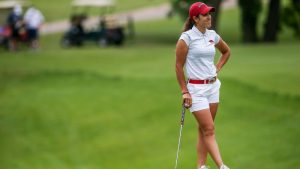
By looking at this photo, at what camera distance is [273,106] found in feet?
88.1

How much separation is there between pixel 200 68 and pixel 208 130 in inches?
27.7

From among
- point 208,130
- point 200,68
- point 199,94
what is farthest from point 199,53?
point 208,130

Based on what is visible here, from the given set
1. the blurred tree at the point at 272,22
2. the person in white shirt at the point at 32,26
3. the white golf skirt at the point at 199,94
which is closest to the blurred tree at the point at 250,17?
the blurred tree at the point at 272,22

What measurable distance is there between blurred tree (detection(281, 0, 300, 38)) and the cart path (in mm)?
3610

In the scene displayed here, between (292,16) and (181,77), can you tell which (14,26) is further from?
(181,77)

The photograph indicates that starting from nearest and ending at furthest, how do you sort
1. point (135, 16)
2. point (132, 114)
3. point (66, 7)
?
point (132, 114), point (135, 16), point (66, 7)

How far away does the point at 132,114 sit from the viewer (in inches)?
1115

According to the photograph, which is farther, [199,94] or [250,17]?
[250,17]

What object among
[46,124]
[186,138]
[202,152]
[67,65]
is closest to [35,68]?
[67,65]

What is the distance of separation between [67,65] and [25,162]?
419 inches

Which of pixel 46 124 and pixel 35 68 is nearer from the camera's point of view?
pixel 46 124

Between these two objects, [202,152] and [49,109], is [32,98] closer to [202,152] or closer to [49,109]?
[49,109]

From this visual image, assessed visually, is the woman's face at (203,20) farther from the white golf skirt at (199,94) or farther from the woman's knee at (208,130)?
the woman's knee at (208,130)

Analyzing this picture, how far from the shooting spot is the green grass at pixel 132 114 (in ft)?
79.0
